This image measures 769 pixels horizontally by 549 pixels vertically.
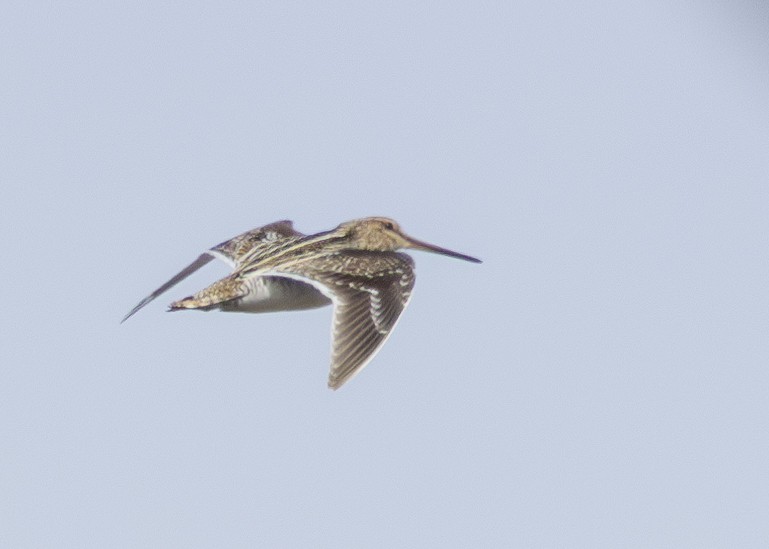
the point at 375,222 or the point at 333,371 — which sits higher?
the point at 375,222

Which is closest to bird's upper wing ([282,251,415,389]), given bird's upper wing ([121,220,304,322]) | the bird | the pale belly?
the bird

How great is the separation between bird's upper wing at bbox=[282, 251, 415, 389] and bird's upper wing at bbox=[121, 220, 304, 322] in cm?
119

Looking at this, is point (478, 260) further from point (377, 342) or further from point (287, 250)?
point (377, 342)

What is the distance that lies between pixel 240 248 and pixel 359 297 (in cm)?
248

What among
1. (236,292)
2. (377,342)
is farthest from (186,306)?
(377,342)

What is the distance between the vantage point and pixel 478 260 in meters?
11.8

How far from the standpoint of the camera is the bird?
9.54m

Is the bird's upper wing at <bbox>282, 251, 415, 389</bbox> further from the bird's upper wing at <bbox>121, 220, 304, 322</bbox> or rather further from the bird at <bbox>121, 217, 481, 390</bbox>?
the bird's upper wing at <bbox>121, 220, 304, 322</bbox>

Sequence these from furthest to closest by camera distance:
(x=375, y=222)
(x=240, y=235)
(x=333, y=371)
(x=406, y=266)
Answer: (x=240, y=235)
(x=375, y=222)
(x=406, y=266)
(x=333, y=371)

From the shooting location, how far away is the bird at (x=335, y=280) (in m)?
9.54

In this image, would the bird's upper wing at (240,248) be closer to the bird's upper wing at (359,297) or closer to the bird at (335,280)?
the bird at (335,280)

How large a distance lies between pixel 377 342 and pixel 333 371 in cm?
41

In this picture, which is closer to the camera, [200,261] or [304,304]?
[304,304]

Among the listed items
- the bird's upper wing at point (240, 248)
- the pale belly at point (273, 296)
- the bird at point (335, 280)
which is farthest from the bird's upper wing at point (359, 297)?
the bird's upper wing at point (240, 248)
